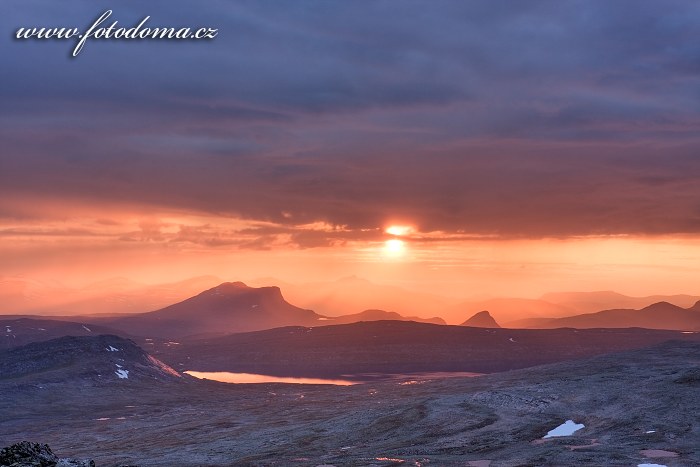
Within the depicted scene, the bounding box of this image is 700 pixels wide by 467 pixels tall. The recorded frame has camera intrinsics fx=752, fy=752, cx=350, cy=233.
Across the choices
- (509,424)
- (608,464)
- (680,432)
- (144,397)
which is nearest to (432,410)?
(509,424)

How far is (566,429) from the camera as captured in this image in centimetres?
8562

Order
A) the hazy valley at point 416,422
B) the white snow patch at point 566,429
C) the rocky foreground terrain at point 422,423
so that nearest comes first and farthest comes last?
the rocky foreground terrain at point 422,423 < the hazy valley at point 416,422 < the white snow patch at point 566,429

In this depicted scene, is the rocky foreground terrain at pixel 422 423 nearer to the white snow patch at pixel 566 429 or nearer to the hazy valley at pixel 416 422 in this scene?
the hazy valley at pixel 416 422

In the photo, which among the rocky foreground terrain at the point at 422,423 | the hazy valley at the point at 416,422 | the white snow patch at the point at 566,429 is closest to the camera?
the rocky foreground terrain at the point at 422,423

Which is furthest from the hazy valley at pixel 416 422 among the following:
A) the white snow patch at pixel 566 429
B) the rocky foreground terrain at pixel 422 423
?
the white snow patch at pixel 566 429

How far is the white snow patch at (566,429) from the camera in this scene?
271ft

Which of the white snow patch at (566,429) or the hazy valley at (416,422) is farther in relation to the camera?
the white snow patch at (566,429)

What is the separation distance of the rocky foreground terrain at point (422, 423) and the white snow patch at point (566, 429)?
0.97m

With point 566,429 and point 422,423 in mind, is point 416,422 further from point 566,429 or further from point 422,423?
point 566,429

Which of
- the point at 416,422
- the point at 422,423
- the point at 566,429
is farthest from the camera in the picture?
the point at 416,422

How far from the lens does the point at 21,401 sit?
561ft

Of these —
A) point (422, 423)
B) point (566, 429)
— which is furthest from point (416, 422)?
point (566, 429)

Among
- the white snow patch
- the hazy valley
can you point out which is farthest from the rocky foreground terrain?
the white snow patch

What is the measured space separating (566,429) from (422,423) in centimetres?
1811
